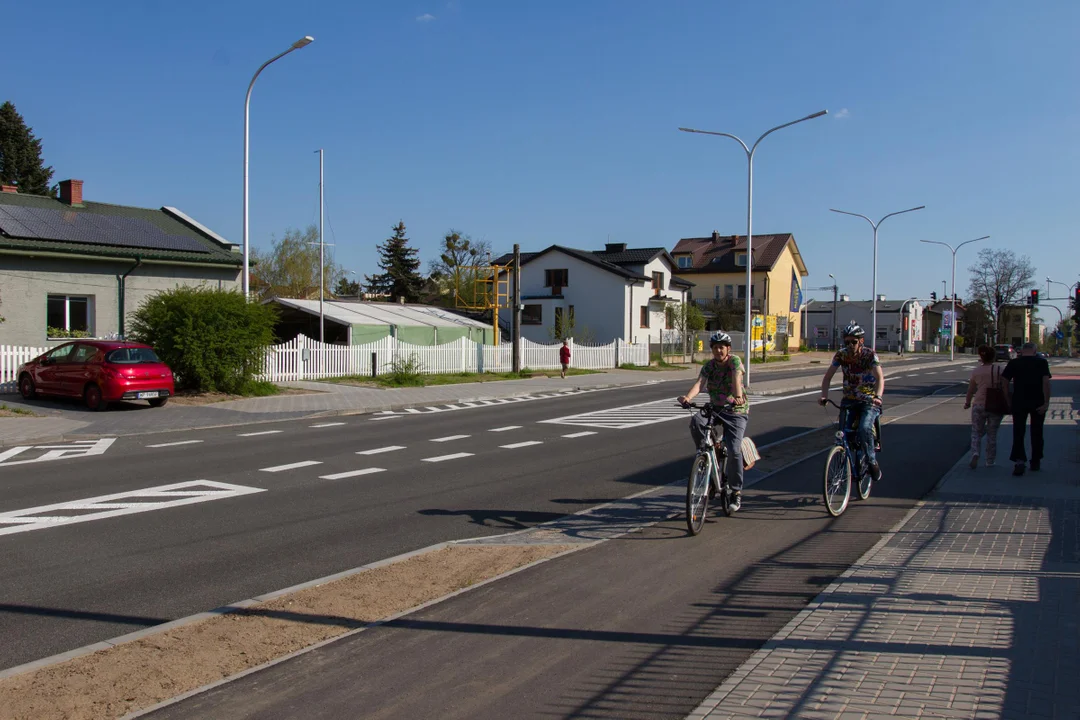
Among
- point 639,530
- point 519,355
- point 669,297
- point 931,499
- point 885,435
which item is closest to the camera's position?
point 639,530

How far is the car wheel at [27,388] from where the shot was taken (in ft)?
63.9

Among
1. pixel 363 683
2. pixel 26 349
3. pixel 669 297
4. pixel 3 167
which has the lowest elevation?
pixel 363 683

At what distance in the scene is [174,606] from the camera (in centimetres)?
559

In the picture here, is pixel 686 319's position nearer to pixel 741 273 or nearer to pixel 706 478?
pixel 741 273

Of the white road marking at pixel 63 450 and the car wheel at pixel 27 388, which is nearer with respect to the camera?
the white road marking at pixel 63 450

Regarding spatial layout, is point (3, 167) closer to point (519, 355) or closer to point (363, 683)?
point (519, 355)

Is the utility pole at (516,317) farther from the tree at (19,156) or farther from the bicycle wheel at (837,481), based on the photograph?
the tree at (19,156)

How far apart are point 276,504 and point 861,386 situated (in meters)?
6.19

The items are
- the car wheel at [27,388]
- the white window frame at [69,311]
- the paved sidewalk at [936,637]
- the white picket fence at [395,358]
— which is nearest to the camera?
the paved sidewalk at [936,637]

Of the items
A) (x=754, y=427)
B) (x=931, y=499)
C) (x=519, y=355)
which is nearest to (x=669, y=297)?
(x=519, y=355)

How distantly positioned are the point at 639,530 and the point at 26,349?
19.1m

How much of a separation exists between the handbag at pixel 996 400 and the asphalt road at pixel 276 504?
4.06 meters

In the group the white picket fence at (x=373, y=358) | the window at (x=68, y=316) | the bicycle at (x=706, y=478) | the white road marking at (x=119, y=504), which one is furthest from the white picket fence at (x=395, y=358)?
the bicycle at (x=706, y=478)

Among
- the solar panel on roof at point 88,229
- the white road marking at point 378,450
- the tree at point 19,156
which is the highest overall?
the tree at point 19,156
